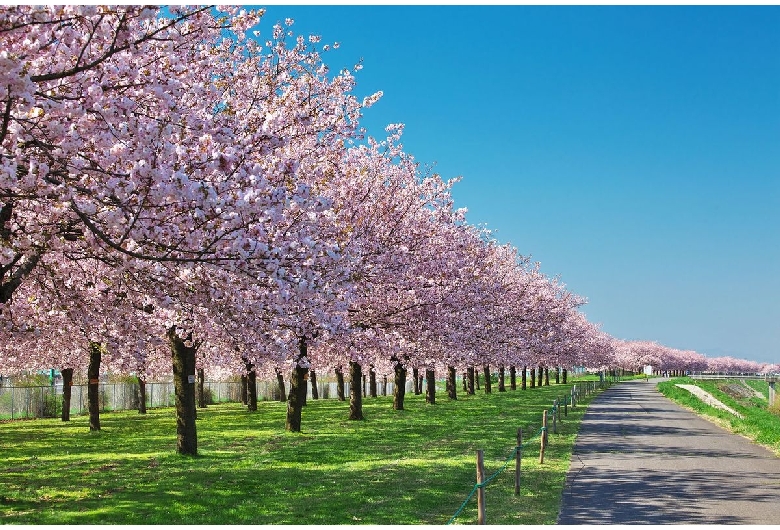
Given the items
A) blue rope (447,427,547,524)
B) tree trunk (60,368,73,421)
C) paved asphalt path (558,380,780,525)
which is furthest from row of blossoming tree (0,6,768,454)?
tree trunk (60,368,73,421)

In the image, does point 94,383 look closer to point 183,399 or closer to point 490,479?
point 183,399

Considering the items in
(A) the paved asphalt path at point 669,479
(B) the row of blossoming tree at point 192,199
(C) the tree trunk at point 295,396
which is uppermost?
(B) the row of blossoming tree at point 192,199

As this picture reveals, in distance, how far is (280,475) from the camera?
1894cm

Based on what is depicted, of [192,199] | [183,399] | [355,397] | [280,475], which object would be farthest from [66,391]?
[192,199]

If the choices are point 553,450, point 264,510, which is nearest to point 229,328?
point 264,510

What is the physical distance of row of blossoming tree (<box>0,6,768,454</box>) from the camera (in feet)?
30.8

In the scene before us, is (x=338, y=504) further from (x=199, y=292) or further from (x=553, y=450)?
(x=553, y=450)

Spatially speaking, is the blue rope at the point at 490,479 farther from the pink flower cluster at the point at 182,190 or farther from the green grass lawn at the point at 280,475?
the pink flower cluster at the point at 182,190

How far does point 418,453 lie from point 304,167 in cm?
1124

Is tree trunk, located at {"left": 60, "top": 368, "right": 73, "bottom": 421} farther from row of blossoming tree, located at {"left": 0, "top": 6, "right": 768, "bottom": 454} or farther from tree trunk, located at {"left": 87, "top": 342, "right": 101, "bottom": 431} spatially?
row of blossoming tree, located at {"left": 0, "top": 6, "right": 768, "bottom": 454}

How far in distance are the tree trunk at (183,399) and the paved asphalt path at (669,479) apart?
39.7 ft

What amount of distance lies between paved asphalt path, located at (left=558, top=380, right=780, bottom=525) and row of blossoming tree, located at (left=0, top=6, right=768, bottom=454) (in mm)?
6790

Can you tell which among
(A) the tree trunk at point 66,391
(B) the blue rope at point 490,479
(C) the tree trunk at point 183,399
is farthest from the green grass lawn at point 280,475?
(A) the tree trunk at point 66,391

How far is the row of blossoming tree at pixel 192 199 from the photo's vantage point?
370 inches
